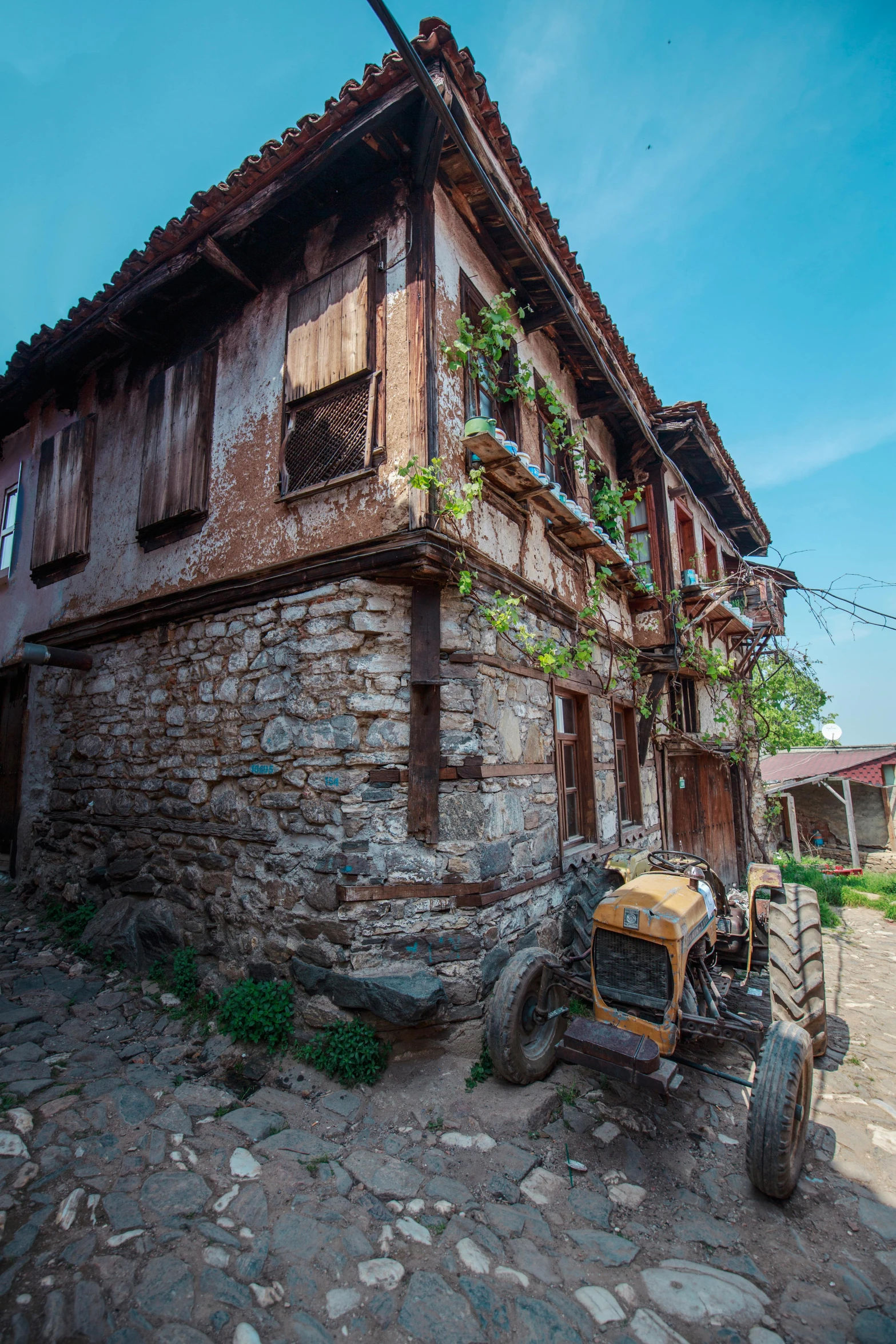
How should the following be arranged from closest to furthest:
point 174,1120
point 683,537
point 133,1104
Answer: point 174,1120, point 133,1104, point 683,537

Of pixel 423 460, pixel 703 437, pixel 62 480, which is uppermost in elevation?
pixel 703 437

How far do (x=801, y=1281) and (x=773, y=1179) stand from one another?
356 millimetres

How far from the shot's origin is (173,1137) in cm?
333

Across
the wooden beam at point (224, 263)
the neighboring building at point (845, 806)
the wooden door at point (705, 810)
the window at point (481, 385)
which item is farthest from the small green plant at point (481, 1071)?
the neighboring building at point (845, 806)

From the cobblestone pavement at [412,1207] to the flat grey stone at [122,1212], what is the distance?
1cm

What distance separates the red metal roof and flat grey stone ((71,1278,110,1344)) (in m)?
13.7

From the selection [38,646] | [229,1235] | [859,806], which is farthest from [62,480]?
[859,806]

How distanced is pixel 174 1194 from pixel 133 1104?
0.89 meters

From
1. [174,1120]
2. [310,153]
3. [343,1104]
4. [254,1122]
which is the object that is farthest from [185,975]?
[310,153]

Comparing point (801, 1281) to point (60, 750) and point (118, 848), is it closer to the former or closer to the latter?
point (118, 848)

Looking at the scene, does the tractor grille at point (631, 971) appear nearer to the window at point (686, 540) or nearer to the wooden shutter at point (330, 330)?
the wooden shutter at point (330, 330)

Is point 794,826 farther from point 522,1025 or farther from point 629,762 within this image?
point 522,1025

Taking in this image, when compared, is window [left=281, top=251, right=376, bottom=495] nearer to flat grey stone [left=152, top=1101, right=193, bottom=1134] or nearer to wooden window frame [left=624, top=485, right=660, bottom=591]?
flat grey stone [left=152, top=1101, right=193, bottom=1134]

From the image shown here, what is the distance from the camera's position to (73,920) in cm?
605
